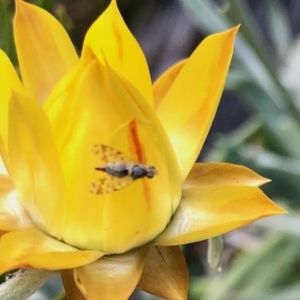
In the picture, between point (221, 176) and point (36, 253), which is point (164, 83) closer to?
point (221, 176)

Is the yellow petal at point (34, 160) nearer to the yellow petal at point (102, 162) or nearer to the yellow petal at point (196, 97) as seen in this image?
the yellow petal at point (102, 162)


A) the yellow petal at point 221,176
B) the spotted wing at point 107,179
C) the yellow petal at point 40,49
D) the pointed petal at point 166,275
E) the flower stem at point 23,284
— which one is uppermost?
the yellow petal at point 40,49

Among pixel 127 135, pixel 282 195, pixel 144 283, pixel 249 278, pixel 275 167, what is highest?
pixel 127 135

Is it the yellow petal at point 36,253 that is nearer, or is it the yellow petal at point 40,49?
the yellow petal at point 36,253

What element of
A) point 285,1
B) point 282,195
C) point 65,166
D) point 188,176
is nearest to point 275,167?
point 282,195

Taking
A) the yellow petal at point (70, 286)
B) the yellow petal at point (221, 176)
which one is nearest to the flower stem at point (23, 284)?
the yellow petal at point (70, 286)

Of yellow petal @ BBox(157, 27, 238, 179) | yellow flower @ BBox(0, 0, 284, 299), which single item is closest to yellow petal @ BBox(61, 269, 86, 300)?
yellow flower @ BBox(0, 0, 284, 299)

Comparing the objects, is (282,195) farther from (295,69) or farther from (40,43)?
(40,43)
